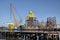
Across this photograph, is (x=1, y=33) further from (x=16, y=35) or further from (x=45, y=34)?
(x=45, y=34)

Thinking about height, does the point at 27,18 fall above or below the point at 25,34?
above

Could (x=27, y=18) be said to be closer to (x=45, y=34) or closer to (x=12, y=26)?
(x=12, y=26)

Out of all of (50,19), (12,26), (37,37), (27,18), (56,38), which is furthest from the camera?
(27,18)

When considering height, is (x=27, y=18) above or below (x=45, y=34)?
above

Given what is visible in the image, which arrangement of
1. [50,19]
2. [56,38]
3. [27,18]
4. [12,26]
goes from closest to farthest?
[56,38]
[12,26]
[50,19]
[27,18]

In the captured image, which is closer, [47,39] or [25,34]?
Result: [47,39]

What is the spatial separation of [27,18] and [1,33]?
1313cm

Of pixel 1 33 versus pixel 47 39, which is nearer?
pixel 47 39

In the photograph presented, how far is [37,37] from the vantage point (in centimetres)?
2525

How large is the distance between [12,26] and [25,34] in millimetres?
7457

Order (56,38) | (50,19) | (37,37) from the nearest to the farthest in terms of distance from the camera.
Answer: (56,38), (37,37), (50,19)

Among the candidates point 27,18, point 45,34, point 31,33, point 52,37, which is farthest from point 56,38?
point 27,18

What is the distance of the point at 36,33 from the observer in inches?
1022

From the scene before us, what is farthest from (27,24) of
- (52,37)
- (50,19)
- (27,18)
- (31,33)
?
(52,37)
